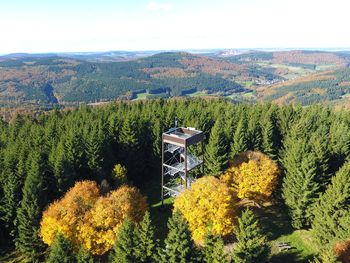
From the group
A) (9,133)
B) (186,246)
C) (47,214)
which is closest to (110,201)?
(47,214)

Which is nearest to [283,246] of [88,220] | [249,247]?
[249,247]

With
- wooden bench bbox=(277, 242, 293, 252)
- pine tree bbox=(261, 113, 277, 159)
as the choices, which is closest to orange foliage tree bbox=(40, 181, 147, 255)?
wooden bench bbox=(277, 242, 293, 252)

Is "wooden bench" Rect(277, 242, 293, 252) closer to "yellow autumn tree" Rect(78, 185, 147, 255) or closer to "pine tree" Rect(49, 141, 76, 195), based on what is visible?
"yellow autumn tree" Rect(78, 185, 147, 255)

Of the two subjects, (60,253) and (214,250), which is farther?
(60,253)

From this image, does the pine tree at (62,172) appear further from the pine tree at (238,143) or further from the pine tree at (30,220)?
the pine tree at (238,143)

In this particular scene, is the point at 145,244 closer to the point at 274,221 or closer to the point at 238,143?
the point at 274,221

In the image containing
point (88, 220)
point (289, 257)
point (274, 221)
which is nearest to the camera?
point (88, 220)
